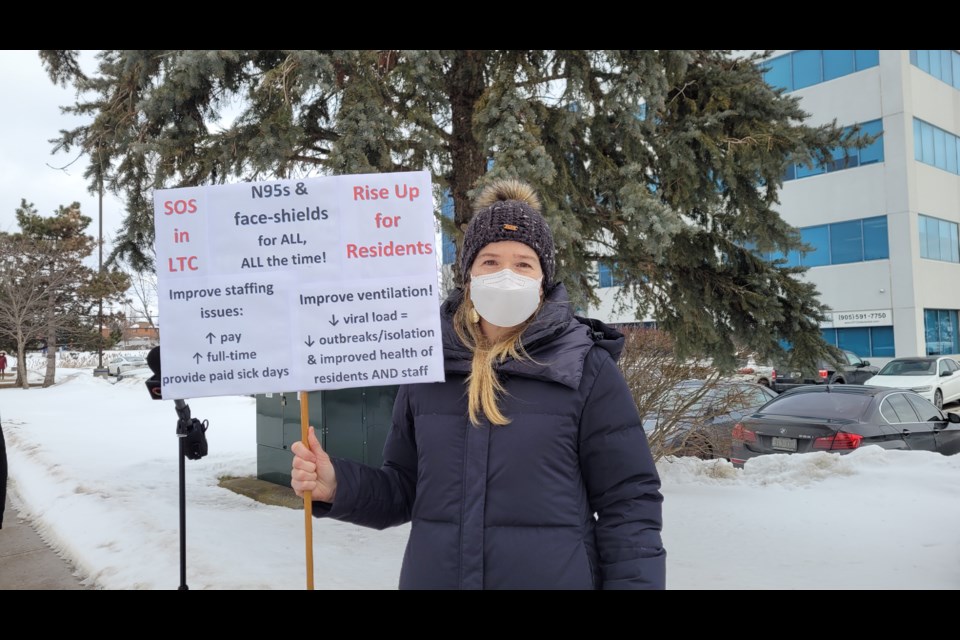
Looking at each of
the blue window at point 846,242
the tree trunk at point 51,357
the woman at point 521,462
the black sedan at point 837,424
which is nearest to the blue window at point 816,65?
the blue window at point 846,242

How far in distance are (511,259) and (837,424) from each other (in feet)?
25.4

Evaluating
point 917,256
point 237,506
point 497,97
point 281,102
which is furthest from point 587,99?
point 917,256

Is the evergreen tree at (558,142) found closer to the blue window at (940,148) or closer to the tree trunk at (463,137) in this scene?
the tree trunk at (463,137)

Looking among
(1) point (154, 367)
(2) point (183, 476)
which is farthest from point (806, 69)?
(2) point (183, 476)

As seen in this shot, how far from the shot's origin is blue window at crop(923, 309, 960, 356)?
29.4 meters

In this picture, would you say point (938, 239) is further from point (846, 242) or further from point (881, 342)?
point (881, 342)

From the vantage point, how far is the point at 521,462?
1.93 metres

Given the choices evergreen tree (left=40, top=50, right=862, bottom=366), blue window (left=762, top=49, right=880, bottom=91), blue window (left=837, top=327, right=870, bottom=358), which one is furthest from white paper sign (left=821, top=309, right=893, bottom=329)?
evergreen tree (left=40, top=50, right=862, bottom=366)

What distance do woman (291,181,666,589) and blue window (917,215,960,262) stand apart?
3278 centimetres

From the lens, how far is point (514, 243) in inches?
85.0

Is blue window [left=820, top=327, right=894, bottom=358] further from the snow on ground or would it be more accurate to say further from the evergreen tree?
the evergreen tree
